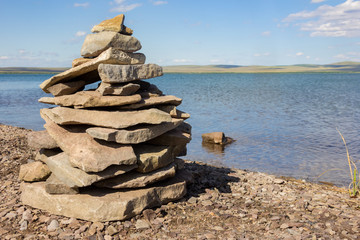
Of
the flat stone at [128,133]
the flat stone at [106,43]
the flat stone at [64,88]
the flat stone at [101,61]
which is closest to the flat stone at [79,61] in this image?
the flat stone at [106,43]

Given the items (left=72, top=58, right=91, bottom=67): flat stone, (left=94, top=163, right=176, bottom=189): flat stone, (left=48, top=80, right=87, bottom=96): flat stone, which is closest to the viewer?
(left=94, top=163, right=176, bottom=189): flat stone

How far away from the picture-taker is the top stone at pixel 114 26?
27.4 feet

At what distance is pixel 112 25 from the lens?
840 centimetres

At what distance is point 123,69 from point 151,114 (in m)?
1.27

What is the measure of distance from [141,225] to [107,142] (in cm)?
200

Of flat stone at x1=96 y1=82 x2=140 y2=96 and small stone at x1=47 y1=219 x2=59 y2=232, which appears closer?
small stone at x1=47 y1=219 x2=59 y2=232

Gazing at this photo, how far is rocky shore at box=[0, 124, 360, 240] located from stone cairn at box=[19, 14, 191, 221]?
1.01ft

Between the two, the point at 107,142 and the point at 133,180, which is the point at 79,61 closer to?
→ the point at 107,142

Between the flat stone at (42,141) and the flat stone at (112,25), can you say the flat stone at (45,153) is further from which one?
the flat stone at (112,25)

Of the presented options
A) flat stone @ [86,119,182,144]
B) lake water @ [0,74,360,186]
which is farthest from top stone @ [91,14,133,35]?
lake water @ [0,74,360,186]

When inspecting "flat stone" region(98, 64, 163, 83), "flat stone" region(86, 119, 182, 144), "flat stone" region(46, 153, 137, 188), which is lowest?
"flat stone" region(46, 153, 137, 188)

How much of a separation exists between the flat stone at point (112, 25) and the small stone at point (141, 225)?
4.56 metres

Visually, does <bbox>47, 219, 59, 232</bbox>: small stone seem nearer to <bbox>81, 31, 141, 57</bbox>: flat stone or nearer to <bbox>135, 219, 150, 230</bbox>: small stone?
<bbox>135, 219, 150, 230</bbox>: small stone

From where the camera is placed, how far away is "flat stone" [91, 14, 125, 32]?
27.4ft
